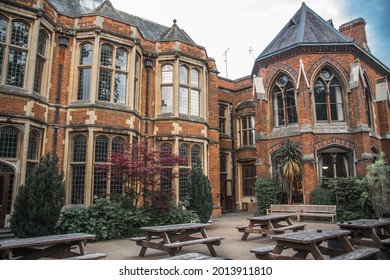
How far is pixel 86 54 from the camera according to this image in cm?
1127

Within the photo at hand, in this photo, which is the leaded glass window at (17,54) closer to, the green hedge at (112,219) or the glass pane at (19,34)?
the glass pane at (19,34)

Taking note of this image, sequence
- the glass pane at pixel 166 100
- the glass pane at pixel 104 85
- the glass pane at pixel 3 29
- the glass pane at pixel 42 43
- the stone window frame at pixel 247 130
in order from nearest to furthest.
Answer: the glass pane at pixel 3 29
the glass pane at pixel 42 43
the glass pane at pixel 104 85
the glass pane at pixel 166 100
the stone window frame at pixel 247 130

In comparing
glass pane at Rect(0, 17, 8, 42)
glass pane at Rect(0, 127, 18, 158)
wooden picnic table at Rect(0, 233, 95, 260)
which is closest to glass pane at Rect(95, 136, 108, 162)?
glass pane at Rect(0, 127, 18, 158)

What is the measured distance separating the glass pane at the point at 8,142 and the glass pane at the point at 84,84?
8.61ft

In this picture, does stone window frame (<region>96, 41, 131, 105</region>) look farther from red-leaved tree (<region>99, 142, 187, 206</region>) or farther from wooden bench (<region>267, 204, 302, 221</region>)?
wooden bench (<region>267, 204, 302, 221</region>)

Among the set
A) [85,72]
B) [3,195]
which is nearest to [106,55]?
[85,72]

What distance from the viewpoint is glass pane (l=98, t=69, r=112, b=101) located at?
11141 millimetres

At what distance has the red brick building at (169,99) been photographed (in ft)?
31.6

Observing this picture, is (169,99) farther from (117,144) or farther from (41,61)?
(41,61)

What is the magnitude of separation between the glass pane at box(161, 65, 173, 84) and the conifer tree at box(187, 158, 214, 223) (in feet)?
15.2

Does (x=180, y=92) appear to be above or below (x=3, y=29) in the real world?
below

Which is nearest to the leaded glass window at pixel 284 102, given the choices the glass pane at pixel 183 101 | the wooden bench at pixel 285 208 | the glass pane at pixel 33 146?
the wooden bench at pixel 285 208

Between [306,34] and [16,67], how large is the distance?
43.6 feet

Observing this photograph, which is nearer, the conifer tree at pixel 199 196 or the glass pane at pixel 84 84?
the conifer tree at pixel 199 196
